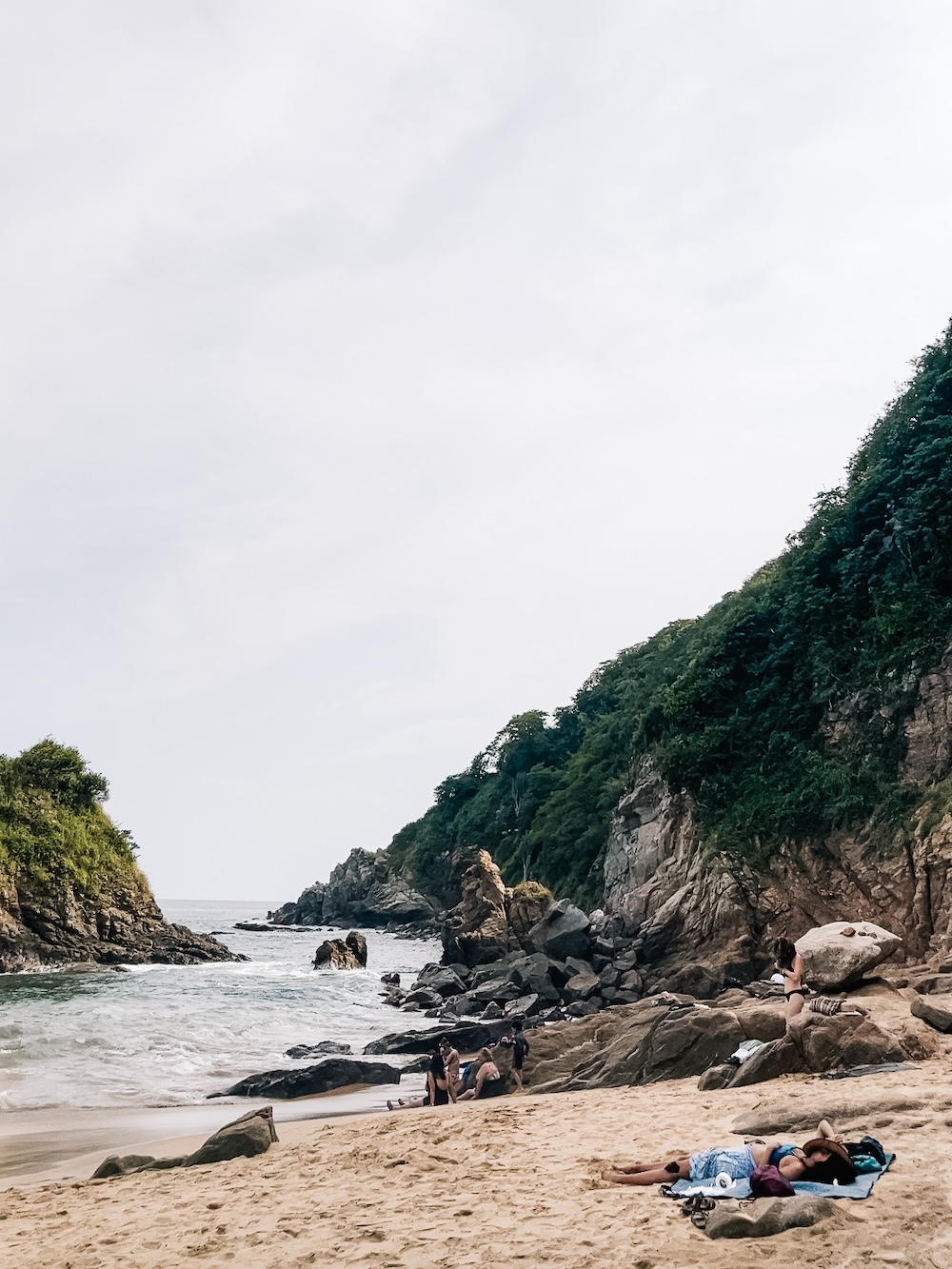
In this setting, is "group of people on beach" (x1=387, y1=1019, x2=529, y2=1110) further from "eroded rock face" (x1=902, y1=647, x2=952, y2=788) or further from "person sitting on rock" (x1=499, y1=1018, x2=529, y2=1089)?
"eroded rock face" (x1=902, y1=647, x2=952, y2=788)

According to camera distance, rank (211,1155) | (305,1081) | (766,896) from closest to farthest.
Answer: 1. (211,1155)
2. (305,1081)
3. (766,896)

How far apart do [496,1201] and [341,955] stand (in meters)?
37.9

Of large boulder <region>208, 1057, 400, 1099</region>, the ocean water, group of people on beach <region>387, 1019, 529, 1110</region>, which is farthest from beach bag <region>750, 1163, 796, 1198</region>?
the ocean water

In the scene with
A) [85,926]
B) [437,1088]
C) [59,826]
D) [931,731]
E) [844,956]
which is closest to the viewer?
[437,1088]

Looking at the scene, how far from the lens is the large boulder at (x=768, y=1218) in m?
5.36

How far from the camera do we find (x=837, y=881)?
27188 millimetres

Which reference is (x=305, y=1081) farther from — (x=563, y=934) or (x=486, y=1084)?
(x=563, y=934)

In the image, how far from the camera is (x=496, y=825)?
262 feet

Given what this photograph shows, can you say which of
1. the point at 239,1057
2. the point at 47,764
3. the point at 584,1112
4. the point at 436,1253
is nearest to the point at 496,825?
the point at 47,764

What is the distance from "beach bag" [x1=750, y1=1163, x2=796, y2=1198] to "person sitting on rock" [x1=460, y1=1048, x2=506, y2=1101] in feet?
26.2

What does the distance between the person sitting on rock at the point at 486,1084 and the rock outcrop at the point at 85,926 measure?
27486 mm

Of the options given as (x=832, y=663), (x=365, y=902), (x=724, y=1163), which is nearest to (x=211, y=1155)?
(x=724, y=1163)

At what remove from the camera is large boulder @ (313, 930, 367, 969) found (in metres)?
41.9

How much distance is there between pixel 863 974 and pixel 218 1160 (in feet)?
36.9
